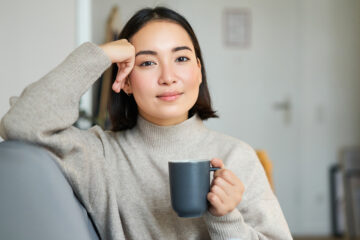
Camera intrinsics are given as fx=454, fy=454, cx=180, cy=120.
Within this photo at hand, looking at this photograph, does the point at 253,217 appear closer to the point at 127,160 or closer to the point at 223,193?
the point at 223,193

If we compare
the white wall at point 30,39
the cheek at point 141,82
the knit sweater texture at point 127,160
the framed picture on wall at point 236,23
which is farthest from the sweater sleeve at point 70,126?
the framed picture on wall at point 236,23

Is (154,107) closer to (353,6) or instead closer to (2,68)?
(2,68)

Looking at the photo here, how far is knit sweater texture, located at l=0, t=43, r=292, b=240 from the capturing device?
2.97ft

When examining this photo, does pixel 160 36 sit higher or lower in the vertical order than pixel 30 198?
higher

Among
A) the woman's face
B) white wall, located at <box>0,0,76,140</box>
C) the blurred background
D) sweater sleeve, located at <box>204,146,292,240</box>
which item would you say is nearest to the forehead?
the woman's face

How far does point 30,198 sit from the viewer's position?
0.72 meters

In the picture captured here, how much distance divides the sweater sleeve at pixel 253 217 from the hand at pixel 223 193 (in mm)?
31

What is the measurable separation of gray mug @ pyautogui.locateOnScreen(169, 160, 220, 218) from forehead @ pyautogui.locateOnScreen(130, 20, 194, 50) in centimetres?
37

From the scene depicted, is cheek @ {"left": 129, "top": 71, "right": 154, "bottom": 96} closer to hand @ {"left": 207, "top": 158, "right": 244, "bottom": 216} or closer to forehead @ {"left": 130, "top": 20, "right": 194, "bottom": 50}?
forehead @ {"left": 130, "top": 20, "right": 194, "bottom": 50}

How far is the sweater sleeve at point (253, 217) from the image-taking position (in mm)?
931

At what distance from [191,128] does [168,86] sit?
6.4 inches

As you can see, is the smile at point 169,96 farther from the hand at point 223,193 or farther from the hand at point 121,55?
the hand at point 223,193

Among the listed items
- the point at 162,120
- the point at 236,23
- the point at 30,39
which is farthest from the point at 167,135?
the point at 236,23

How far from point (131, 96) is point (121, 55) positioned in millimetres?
255
